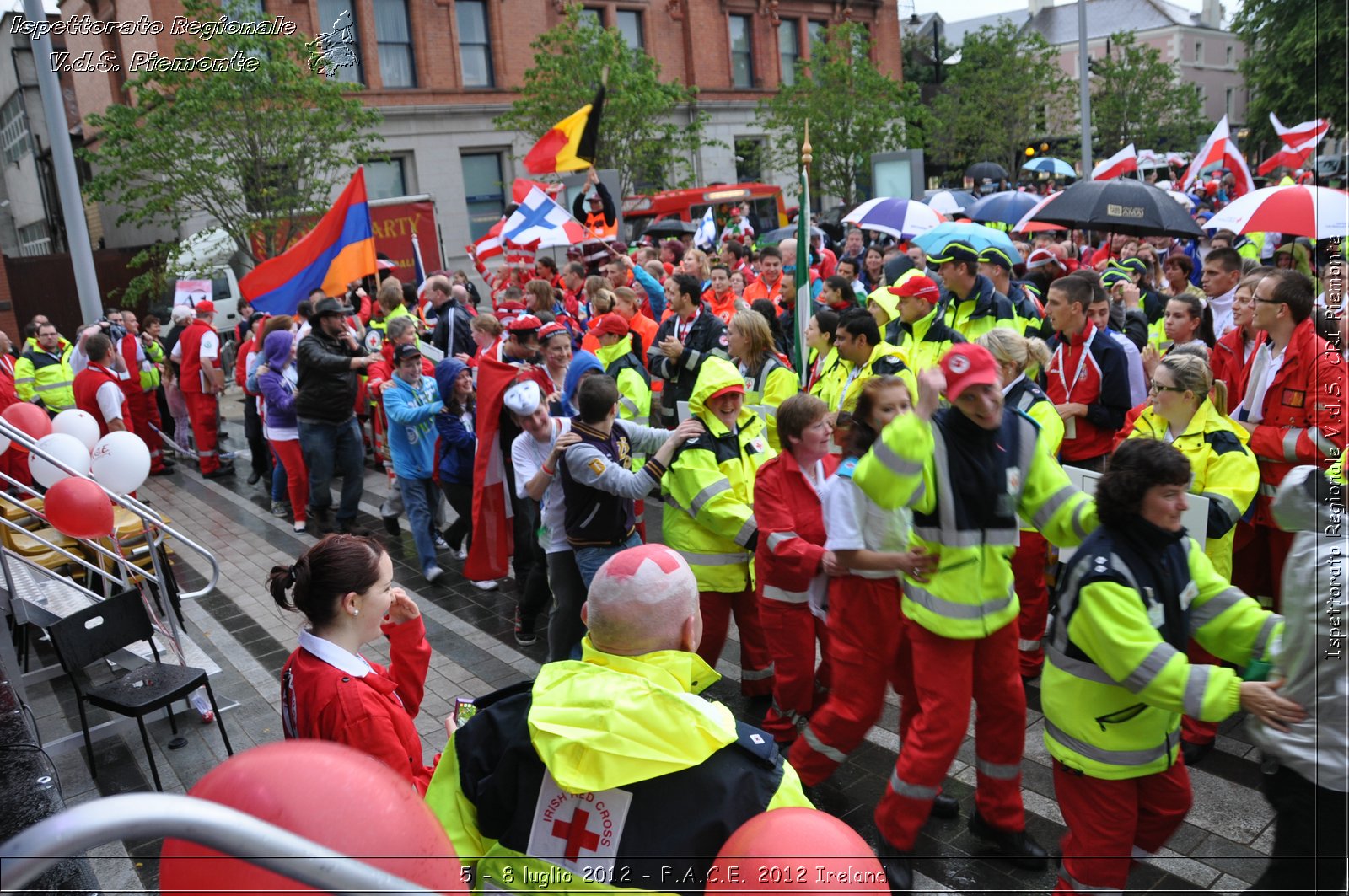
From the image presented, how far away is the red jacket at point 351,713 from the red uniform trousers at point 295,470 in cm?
707

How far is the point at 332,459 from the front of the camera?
364 inches

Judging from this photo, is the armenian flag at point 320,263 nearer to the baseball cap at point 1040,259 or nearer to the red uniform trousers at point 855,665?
the red uniform trousers at point 855,665

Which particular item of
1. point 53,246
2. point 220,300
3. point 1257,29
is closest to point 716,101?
point 1257,29

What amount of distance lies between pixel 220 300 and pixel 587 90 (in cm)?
1117

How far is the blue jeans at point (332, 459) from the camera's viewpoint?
29.9 feet

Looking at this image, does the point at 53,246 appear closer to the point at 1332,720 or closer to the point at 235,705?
the point at 235,705

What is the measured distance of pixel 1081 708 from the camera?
3.17 meters

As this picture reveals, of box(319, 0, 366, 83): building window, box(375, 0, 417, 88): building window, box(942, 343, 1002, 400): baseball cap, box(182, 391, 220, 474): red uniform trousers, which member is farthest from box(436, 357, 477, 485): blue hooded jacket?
box(375, 0, 417, 88): building window

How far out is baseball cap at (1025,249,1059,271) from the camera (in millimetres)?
10586

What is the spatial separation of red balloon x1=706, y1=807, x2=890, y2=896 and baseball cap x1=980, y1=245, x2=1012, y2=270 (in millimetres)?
5862

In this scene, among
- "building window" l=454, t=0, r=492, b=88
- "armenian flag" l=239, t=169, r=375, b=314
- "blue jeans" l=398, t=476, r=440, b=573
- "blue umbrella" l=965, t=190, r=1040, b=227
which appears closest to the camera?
"blue jeans" l=398, t=476, r=440, b=573

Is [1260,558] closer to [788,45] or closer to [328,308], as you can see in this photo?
[328,308]

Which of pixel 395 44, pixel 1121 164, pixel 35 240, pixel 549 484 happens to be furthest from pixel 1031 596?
pixel 35 240

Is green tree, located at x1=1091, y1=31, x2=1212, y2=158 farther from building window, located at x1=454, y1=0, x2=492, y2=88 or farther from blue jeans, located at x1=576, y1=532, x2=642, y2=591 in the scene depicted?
blue jeans, located at x1=576, y1=532, x2=642, y2=591
